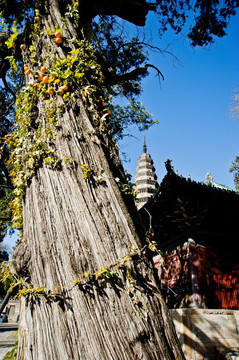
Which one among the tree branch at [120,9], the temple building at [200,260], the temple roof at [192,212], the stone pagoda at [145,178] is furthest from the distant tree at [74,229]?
the stone pagoda at [145,178]

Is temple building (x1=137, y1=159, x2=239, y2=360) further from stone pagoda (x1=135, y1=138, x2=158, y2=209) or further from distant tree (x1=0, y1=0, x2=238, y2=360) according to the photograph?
stone pagoda (x1=135, y1=138, x2=158, y2=209)

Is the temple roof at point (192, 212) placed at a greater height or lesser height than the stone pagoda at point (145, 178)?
lesser

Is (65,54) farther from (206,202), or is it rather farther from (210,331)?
(210,331)

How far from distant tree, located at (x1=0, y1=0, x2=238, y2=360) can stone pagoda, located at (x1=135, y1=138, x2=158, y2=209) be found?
48.0 ft

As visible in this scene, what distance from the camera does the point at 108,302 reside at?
3.85ft

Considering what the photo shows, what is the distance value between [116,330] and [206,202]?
4.65 m

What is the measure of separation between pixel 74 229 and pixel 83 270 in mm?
240

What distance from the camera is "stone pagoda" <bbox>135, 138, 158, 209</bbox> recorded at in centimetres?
1677

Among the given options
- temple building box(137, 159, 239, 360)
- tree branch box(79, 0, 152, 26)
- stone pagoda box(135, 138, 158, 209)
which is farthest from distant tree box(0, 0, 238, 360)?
stone pagoda box(135, 138, 158, 209)

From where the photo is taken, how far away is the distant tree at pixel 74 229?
3.76ft

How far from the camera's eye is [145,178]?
1720 cm

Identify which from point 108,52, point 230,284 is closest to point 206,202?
point 230,284

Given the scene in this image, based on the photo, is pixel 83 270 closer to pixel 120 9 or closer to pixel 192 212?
pixel 120 9

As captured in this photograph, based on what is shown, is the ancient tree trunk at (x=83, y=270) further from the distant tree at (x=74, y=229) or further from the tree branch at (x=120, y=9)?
the tree branch at (x=120, y=9)
